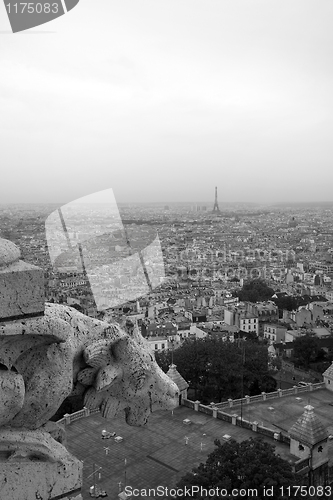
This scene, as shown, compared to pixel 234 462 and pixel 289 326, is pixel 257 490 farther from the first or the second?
pixel 289 326

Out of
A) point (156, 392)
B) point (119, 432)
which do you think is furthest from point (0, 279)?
point (119, 432)

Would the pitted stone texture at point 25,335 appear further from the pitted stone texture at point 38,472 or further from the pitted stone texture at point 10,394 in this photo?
the pitted stone texture at point 38,472

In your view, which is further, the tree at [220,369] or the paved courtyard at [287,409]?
the tree at [220,369]

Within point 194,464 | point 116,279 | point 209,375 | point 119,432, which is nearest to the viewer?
point 194,464

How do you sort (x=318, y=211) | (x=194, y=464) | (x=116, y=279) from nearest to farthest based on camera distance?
(x=194, y=464) < (x=116, y=279) < (x=318, y=211)

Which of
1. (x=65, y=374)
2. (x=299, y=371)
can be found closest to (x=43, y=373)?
(x=65, y=374)

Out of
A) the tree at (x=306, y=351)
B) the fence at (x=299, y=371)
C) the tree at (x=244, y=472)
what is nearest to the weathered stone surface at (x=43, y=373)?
the tree at (x=244, y=472)

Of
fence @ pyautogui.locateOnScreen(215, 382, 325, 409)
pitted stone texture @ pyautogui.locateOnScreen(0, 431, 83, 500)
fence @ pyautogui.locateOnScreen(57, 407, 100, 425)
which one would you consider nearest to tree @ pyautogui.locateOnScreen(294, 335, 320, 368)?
fence @ pyautogui.locateOnScreen(215, 382, 325, 409)
